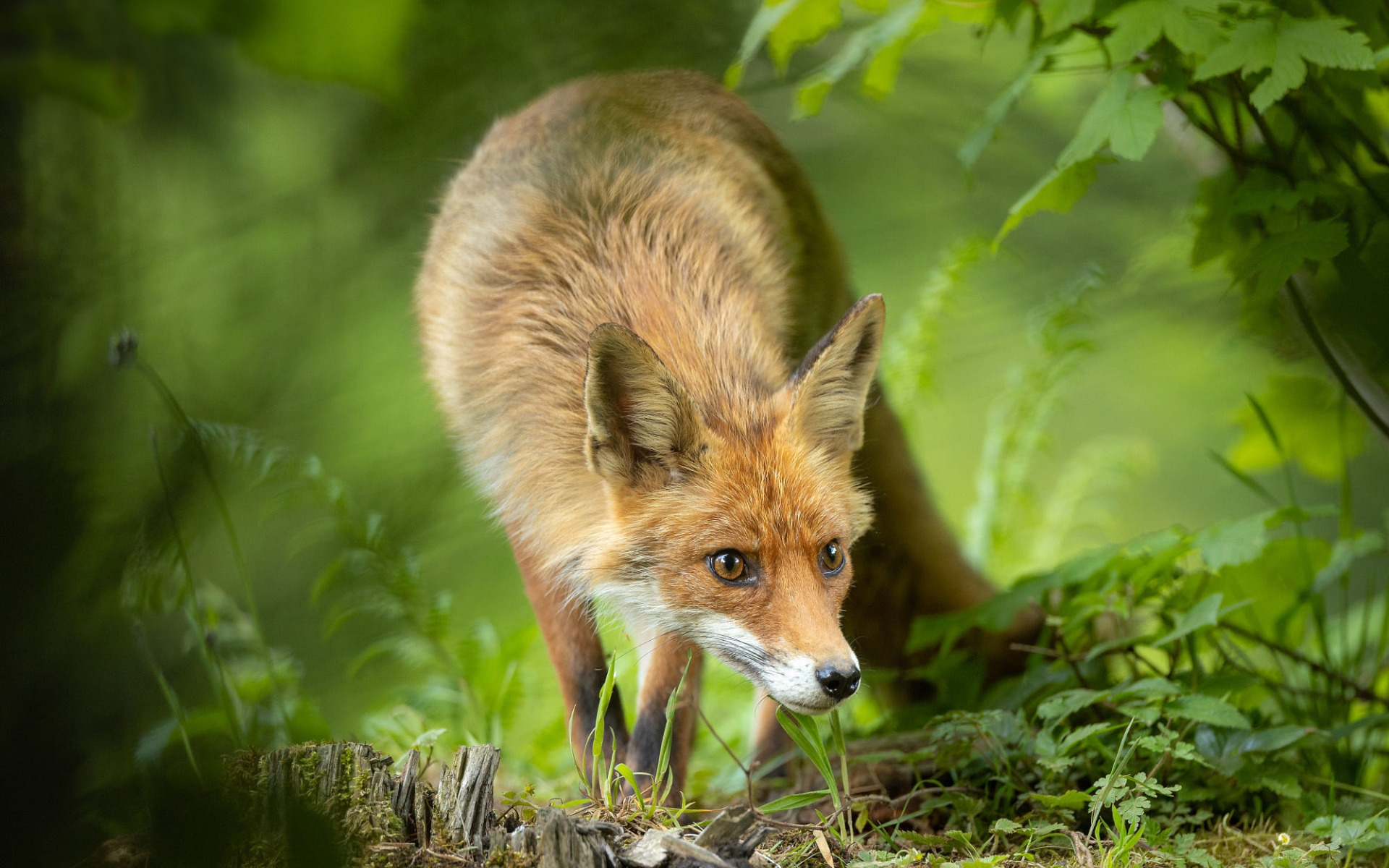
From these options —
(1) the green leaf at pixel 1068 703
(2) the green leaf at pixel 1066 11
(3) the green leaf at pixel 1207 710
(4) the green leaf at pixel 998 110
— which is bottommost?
(3) the green leaf at pixel 1207 710

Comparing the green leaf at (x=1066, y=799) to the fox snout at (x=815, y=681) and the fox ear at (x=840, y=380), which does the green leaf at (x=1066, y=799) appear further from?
the fox ear at (x=840, y=380)

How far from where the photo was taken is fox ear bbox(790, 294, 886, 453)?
324 cm

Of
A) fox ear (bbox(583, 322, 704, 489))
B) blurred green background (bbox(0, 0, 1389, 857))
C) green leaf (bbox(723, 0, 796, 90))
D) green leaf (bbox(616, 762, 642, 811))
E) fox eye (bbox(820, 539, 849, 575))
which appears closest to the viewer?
blurred green background (bbox(0, 0, 1389, 857))

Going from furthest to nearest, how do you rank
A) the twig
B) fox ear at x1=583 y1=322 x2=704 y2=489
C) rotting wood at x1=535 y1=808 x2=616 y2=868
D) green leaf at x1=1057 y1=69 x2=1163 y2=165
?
the twig
fox ear at x1=583 y1=322 x2=704 y2=489
green leaf at x1=1057 y1=69 x2=1163 y2=165
rotting wood at x1=535 y1=808 x2=616 y2=868

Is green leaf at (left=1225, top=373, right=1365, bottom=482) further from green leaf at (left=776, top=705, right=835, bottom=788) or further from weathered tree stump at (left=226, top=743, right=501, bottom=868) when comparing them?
weathered tree stump at (left=226, top=743, right=501, bottom=868)

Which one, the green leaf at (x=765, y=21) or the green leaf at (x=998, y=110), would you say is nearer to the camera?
the green leaf at (x=998, y=110)

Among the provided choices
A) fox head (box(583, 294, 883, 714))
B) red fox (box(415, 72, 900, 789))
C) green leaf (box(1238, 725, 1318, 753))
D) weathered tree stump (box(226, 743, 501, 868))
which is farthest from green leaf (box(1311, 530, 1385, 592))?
weathered tree stump (box(226, 743, 501, 868))

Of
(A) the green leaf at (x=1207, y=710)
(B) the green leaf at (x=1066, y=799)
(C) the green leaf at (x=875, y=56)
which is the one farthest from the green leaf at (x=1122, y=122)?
(B) the green leaf at (x=1066, y=799)

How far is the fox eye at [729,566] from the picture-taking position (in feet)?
10.2

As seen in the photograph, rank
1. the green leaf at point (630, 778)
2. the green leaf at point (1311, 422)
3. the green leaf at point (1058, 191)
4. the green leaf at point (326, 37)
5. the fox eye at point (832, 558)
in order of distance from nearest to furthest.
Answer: the green leaf at point (326, 37) < the green leaf at point (630, 778) < the green leaf at point (1058, 191) < the fox eye at point (832, 558) < the green leaf at point (1311, 422)

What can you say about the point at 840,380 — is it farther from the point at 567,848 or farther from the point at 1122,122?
the point at 567,848

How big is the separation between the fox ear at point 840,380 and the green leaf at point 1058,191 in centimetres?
49

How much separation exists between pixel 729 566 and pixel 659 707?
2.44 feet

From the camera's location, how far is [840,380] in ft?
11.2
